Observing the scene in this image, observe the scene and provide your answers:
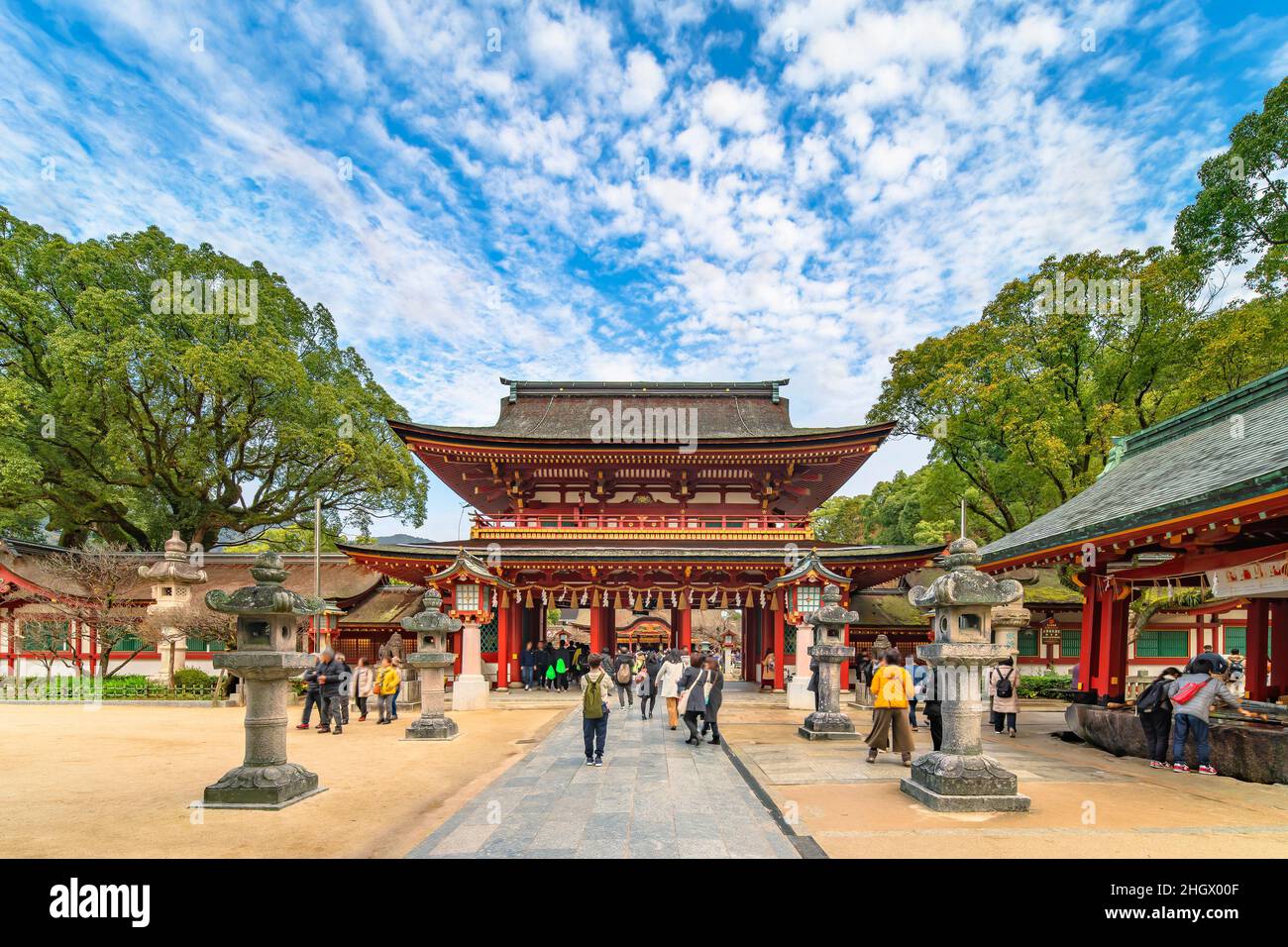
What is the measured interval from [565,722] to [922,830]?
979 cm

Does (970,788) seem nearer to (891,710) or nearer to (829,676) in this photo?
(891,710)

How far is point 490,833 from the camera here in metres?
6.43

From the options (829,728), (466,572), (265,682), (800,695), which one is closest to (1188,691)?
(829,728)

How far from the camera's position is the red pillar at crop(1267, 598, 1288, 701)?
42.2ft

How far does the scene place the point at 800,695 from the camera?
18.0 meters

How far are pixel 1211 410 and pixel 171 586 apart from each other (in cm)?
2831

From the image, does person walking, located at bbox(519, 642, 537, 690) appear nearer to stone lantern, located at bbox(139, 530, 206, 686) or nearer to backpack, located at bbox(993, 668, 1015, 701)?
stone lantern, located at bbox(139, 530, 206, 686)

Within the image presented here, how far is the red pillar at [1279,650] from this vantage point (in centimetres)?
1285

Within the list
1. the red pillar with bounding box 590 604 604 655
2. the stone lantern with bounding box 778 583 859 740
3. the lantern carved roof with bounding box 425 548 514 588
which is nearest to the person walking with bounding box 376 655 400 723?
the lantern carved roof with bounding box 425 548 514 588

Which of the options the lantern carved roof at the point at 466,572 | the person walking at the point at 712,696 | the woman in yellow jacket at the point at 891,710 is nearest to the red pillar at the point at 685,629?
the lantern carved roof at the point at 466,572

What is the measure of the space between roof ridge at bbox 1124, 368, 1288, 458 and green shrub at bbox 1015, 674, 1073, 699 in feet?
32.5

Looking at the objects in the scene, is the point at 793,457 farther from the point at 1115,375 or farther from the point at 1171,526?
the point at 1171,526

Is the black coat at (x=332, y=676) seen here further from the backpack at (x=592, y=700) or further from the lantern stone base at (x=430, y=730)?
the backpack at (x=592, y=700)
